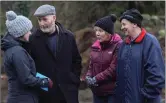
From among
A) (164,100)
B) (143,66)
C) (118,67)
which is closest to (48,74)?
(118,67)

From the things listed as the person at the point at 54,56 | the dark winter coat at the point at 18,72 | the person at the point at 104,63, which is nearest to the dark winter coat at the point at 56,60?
the person at the point at 54,56

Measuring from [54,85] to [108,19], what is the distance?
3.76 ft

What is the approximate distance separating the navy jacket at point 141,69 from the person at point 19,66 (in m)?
0.98

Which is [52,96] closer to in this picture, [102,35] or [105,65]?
[105,65]

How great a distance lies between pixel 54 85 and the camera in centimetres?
547

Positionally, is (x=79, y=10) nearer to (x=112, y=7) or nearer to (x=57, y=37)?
(x=112, y=7)

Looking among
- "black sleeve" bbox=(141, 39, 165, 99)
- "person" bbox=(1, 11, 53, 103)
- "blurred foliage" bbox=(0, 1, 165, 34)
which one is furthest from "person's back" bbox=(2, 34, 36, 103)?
"blurred foliage" bbox=(0, 1, 165, 34)

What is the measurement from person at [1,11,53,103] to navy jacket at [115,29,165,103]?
979 millimetres

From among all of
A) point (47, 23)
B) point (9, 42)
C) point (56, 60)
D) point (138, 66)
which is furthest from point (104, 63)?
point (9, 42)

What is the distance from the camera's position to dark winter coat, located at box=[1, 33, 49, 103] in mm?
4855

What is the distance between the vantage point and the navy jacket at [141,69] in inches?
182

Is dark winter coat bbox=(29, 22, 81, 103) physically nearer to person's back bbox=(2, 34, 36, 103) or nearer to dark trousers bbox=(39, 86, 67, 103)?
dark trousers bbox=(39, 86, 67, 103)

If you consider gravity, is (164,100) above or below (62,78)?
below

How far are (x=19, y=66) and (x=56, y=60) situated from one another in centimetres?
74
